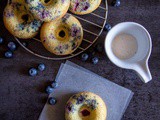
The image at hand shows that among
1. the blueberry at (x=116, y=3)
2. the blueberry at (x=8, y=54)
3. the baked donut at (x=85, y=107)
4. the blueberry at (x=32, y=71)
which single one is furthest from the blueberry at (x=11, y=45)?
the blueberry at (x=116, y=3)

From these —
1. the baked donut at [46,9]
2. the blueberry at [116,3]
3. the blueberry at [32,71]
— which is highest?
the blueberry at [116,3]

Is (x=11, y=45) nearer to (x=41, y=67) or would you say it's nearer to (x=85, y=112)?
(x=41, y=67)

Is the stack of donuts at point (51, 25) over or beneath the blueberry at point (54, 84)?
over

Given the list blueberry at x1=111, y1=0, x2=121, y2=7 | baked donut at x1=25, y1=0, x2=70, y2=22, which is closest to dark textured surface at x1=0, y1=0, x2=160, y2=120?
blueberry at x1=111, y1=0, x2=121, y2=7

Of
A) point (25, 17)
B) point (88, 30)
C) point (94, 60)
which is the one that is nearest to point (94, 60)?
point (94, 60)

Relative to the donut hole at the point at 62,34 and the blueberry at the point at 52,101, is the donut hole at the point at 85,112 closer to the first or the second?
the blueberry at the point at 52,101

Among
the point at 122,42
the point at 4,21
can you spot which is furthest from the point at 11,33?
the point at 122,42

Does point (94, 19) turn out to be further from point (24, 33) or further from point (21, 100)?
point (21, 100)
